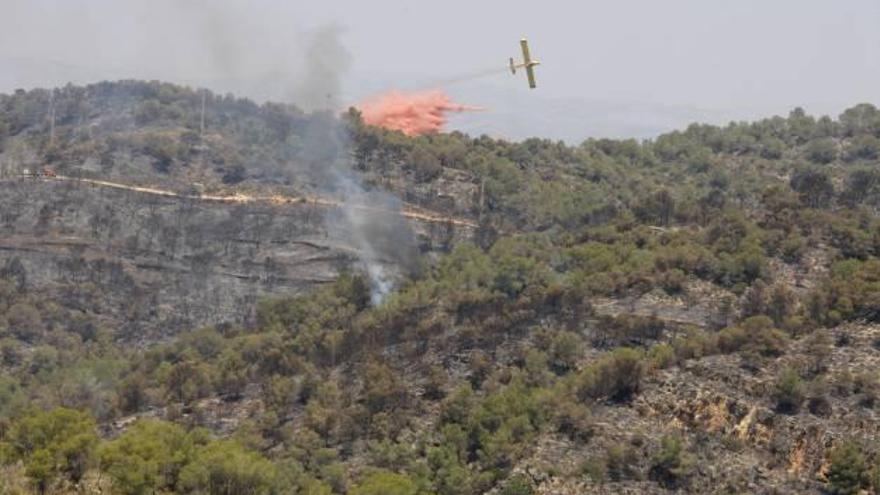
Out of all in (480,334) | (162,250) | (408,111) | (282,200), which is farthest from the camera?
(408,111)

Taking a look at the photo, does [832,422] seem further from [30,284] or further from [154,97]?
[154,97]

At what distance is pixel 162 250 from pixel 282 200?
13.1 meters

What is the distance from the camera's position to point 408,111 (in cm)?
16900

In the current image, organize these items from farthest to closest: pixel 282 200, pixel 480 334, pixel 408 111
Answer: pixel 408 111
pixel 282 200
pixel 480 334

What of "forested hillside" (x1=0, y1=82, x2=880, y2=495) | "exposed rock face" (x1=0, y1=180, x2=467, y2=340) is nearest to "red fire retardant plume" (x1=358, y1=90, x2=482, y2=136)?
"forested hillside" (x1=0, y1=82, x2=880, y2=495)

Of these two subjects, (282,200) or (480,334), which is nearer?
(480,334)

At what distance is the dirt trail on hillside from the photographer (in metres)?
149

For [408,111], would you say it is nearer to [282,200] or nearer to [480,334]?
[282,200]

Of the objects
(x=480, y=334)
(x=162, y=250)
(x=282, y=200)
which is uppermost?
(x=282, y=200)

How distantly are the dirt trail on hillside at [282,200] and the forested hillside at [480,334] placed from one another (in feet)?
5.93

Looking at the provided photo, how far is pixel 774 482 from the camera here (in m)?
81.9

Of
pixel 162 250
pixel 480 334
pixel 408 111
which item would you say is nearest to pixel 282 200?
pixel 162 250

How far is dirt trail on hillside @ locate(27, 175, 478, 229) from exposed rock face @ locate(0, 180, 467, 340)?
0.94m

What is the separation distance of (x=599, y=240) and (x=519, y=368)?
31143 mm
